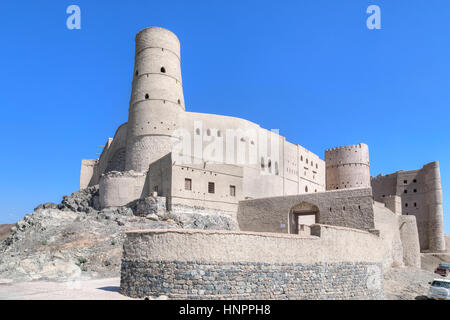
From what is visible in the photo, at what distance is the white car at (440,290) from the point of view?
13.6 metres

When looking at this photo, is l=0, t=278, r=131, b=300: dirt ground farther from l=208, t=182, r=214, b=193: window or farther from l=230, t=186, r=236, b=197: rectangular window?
l=230, t=186, r=236, b=197: rectangular window

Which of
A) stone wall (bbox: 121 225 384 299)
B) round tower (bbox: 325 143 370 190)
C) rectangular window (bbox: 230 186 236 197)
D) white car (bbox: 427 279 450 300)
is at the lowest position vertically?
white car (bbox: 427 279 450 300)

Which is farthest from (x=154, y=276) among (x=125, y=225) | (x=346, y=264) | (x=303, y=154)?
(x=303, y=154)

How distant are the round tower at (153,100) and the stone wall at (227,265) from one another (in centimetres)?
1444

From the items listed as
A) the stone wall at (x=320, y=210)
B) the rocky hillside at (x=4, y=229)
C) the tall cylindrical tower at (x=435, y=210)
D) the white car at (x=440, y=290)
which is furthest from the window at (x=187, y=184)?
the rocky hillside at (x=4, y=229)

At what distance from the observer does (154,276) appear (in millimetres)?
10352

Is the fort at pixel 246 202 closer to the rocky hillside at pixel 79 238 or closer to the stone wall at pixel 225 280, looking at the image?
the stone wall at pixel 225 280

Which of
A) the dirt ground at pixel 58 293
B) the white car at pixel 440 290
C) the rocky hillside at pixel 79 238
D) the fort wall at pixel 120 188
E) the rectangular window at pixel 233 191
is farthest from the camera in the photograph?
the rectangular window at pixel 233 191

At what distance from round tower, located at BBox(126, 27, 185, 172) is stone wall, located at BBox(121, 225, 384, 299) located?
14439 millimetres

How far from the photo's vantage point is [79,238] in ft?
58.8

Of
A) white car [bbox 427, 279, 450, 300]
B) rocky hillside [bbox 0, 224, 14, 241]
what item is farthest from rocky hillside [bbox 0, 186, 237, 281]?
rocky hillside [bbox 0, 224, 14, 241]

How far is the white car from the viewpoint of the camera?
13625 mm

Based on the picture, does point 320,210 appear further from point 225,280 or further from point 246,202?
point 225,280
